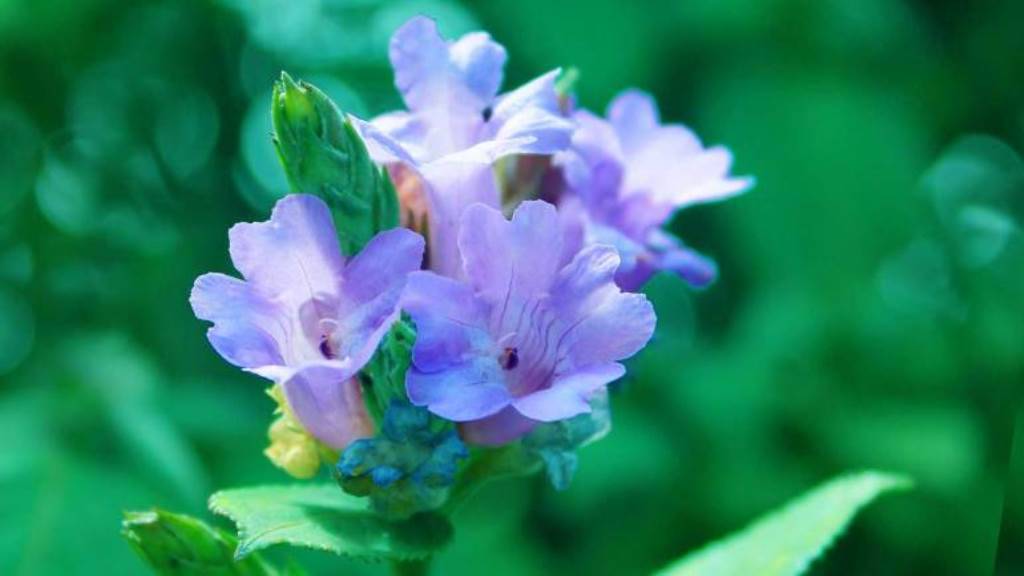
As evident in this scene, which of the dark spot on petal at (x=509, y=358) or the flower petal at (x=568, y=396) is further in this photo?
the dark spot on petal at (x=509, y=358)

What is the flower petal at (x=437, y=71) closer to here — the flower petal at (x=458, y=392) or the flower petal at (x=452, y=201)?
the flower petal at (x=452, y=201)

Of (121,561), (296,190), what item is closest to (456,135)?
(296,190)

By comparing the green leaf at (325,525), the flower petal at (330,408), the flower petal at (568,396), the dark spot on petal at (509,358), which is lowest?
the green leaf at (325,525)

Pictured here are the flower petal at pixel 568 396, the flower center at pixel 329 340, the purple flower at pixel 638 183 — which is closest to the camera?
the flower petal at pixel 568 396

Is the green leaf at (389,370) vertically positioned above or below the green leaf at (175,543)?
above

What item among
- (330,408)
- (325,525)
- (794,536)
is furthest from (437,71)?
(794,536)

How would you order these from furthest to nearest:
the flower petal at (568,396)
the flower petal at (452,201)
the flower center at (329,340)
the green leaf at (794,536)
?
the green leaf at (794,536)
the flower petal at (452,201)
the flower center at (329,340)
the flower petal at (568,396)

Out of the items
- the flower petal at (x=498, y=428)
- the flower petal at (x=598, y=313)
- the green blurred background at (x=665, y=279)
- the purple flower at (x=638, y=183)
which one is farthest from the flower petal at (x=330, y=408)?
the green blurred background at (x=665, y=279)

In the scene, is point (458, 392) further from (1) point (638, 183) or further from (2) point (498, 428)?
(1) point (638, 183)
